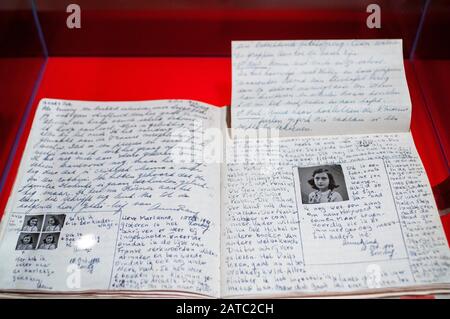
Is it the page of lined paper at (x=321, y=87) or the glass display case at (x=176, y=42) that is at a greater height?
the glass display case at (x=176, y=42)

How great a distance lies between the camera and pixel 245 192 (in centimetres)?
65

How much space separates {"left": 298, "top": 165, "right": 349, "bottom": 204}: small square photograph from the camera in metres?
0.63

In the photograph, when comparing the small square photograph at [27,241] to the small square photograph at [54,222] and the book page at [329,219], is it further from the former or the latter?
the book page at [329,219]

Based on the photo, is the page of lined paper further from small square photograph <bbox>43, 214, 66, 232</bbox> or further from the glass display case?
small square photograph <bbox>43, 214, 66, 232</bbox>

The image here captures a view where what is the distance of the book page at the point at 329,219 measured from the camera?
22.0 inches

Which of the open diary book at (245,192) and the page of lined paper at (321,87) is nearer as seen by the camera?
the open diary book at (245,192)

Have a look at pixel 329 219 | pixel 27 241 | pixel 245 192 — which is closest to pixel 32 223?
pixel 27 241

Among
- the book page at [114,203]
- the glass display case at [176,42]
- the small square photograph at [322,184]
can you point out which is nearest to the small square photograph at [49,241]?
the book page at [114,203]

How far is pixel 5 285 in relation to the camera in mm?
551

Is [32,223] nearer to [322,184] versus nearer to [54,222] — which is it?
[54,222]

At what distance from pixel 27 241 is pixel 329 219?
38cm

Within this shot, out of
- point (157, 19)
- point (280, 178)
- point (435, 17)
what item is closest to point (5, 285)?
point (280, 178)

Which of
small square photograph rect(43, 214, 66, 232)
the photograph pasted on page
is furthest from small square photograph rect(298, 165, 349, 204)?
small square photograph rect(43, 214, 66, 232)

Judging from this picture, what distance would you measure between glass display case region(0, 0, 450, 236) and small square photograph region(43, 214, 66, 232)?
0.18m
